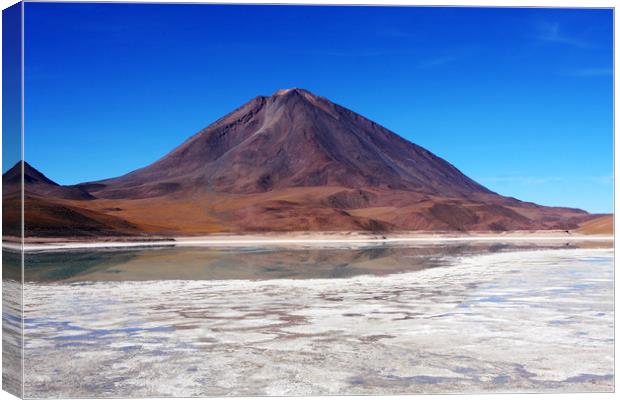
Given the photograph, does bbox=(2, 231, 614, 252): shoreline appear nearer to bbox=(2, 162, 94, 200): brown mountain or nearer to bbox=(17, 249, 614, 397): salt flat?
bbox=(2, 162, 94, 200): brown mountain

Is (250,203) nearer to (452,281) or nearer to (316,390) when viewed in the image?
(452,281)

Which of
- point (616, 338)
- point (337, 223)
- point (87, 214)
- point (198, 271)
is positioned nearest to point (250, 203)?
point (337, 223)

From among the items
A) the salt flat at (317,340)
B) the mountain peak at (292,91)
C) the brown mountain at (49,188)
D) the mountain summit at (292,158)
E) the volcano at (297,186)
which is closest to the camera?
the salt flat at (317,340)

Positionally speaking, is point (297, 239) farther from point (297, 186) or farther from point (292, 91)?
point (292, 91)

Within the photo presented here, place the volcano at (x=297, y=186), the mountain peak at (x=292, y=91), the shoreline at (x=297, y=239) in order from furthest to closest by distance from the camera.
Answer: the mountain peak at (x=292, y=91) → the volcano at (x=297, y=186) → the shoreline at (x=297, y=239)

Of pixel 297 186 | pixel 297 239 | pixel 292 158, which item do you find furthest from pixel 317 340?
pixel 292 158

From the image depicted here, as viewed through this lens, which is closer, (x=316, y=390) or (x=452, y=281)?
(x=316, y=390)

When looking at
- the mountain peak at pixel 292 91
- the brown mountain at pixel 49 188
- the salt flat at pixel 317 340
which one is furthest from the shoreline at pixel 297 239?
the mountain peak at pixel 292 91

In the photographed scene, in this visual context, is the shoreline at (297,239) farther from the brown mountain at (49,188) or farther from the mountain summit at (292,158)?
the mountain summit at (292,158)
